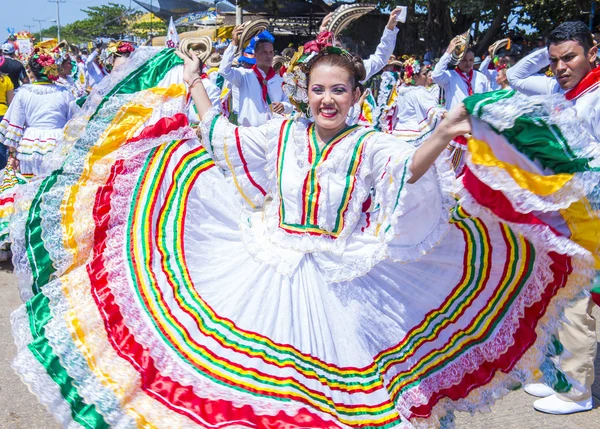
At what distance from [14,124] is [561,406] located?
214 inches

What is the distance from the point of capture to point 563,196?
2.24 m

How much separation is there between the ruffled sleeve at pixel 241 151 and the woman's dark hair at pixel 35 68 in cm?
416

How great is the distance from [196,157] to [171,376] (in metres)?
1.02

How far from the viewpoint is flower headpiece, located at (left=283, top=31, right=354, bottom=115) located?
9.20ft

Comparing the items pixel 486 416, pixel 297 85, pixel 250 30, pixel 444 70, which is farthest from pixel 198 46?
pixel 444 70

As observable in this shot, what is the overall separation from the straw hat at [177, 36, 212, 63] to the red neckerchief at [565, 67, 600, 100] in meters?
1.87

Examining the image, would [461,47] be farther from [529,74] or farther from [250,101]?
[529,74]

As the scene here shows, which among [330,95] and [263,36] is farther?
[263,36]

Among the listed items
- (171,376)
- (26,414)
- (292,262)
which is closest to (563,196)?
(292,262)

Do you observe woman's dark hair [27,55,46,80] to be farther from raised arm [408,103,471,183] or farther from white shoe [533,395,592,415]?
white shoe [533,395,592,415]

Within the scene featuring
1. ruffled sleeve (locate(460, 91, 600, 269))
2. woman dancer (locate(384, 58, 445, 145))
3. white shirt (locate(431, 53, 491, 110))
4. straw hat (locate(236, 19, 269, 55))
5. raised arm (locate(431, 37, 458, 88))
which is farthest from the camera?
woman dancer (locate(384, 58, 445, 145))

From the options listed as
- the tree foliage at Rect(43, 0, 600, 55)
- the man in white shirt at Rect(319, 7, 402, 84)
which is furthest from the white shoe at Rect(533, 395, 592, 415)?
the tree foliage at Rect(43, 0, 600, 55)

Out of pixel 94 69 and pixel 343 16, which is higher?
pixel 343 16

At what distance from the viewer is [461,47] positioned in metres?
7.45
